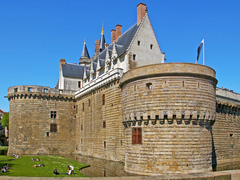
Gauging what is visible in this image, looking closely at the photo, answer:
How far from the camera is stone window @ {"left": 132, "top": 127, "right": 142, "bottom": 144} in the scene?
76.8 feet

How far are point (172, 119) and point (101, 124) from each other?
16735 millimetres

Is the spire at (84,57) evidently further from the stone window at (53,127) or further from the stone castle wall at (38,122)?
the stone window at (53,127)

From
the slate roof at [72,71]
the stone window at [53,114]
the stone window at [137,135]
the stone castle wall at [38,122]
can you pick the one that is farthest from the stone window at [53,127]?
the stone window at [137,135]

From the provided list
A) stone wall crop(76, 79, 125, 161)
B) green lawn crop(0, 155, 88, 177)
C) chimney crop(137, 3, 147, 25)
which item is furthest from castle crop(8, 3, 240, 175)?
green lawn crop(0, 155, 88, 177)

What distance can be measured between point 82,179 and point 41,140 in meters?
36.4

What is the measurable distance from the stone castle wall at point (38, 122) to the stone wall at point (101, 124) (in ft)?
8.65

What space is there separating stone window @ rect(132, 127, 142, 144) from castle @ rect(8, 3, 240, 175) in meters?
0.09

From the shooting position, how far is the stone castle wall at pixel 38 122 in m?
43.2

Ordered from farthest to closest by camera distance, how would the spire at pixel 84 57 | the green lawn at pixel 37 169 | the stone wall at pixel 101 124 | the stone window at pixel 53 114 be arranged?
the spire at pixel 84 57 → the stone window at pixel 53 114 → the stone wall at pixel 101 124 → the green lawn at pixel 37 169

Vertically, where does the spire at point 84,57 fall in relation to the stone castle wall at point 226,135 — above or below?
above

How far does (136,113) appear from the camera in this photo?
78.5 ft

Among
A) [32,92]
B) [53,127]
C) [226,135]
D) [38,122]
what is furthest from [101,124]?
[226,135]

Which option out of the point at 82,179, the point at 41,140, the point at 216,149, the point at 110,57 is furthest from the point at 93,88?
the point at 82,179

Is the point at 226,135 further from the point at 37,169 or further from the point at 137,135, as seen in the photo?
the point at 37,169
